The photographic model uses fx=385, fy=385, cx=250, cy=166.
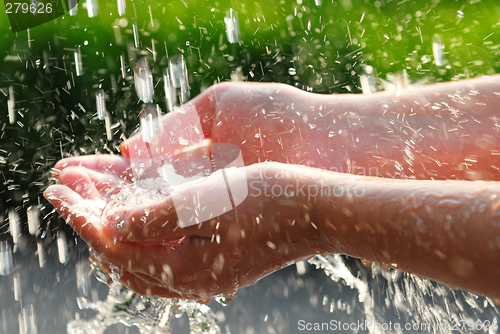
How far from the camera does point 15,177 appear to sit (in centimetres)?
199

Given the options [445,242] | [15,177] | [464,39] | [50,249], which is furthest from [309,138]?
[15,177]

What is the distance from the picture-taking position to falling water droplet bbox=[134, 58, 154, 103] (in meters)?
1.93

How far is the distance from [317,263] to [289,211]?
1092 mm

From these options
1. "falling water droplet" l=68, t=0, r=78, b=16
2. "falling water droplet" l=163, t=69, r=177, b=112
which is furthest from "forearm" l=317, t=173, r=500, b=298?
"falling water droplet" l=68, t=0, r=78, b=16

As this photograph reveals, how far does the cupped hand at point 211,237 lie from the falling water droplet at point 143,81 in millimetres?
1376

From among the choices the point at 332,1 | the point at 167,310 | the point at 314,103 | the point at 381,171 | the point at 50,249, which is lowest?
the point at 50,249

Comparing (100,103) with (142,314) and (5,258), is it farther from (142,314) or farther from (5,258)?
(142,314)

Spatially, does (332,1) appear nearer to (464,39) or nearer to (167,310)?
(464,39)

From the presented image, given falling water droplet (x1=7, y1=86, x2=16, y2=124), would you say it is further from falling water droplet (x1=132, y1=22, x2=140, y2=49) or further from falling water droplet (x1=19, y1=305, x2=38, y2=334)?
falling water droplet (x1=19, y1=305, x2=38, y2=334)

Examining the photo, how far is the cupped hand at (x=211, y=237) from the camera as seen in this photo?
0.55 m

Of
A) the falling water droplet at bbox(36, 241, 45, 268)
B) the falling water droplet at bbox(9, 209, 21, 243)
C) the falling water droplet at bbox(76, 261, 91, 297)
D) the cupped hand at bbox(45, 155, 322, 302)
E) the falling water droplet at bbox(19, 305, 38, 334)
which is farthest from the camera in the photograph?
the falling water droplet at bbox(9, 209, 21, 243)

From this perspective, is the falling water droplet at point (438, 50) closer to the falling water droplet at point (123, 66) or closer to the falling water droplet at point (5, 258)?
the falling water droplet at point (123, 66)

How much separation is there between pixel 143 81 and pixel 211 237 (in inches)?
67.3

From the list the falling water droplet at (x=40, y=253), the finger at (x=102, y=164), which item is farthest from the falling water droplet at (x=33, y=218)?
the finger at (x=102, y=164)
